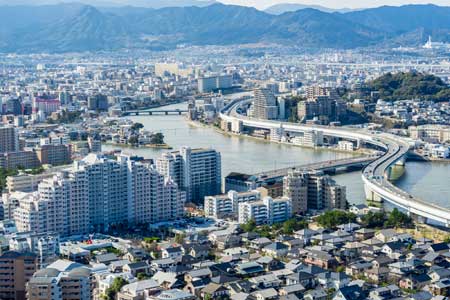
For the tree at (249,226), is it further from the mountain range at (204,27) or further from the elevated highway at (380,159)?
the mountain range at (204,27)

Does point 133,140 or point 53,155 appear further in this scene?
point 133,140

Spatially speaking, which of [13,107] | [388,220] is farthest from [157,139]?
[388,220]

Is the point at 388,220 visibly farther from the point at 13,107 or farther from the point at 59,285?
the point at 13,107

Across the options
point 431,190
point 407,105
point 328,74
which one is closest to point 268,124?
point 407,105

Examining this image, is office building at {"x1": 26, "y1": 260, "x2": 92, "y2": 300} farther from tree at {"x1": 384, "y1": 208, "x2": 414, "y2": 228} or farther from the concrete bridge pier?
the concrete bridge pier

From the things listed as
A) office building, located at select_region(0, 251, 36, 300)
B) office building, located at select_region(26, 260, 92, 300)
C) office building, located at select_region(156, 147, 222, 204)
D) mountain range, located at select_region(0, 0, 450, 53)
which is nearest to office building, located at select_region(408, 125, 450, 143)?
office building, located at select_region(156, 147, 222, 204)

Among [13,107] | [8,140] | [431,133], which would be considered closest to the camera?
[8,140]
